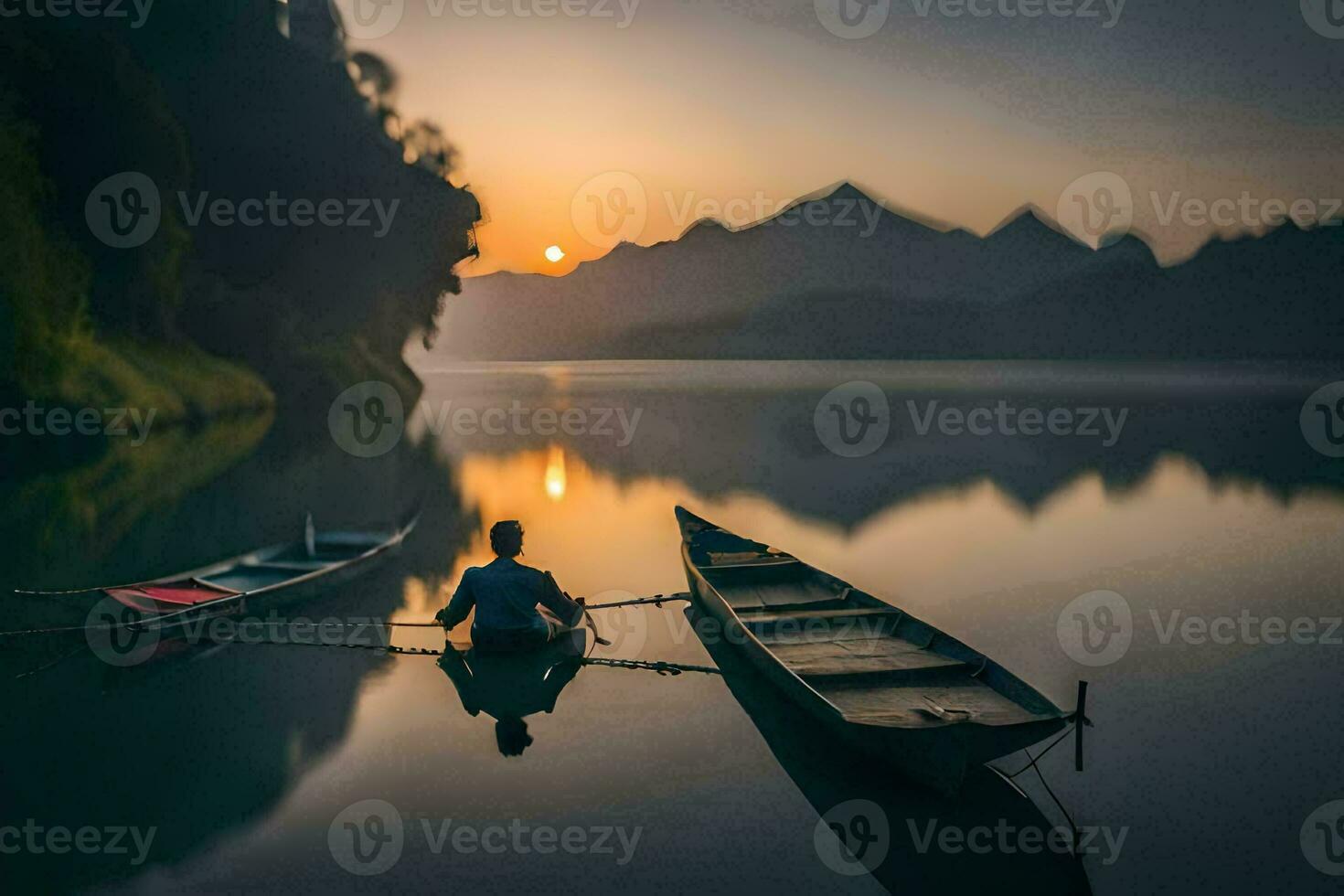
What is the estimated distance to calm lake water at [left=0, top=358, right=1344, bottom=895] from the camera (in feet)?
27.3

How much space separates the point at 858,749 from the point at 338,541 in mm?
13565

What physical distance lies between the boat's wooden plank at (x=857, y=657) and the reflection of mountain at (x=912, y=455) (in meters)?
15.8

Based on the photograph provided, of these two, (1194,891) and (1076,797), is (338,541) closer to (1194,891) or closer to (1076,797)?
(1076,797)

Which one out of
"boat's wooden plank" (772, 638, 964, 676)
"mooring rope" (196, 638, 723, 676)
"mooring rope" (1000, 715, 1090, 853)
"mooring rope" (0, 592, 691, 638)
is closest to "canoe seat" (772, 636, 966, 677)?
"boat's wooden plank" (772, 638, 964, 676)

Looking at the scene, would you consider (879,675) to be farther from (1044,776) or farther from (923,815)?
(1044,776)

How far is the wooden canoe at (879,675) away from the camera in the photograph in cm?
827

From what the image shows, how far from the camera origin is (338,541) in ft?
62.3

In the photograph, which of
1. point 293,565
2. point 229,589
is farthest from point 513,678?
point 293,565

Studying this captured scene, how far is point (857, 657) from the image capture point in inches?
426

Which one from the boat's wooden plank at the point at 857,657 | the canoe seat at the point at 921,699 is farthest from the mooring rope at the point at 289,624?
the canoe seat at the point at 921,699

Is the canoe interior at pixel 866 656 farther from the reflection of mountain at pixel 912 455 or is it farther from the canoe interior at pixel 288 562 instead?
the reflection of mountain at pixel 912 455

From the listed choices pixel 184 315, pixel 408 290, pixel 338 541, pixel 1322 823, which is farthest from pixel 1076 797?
pixel 408 290

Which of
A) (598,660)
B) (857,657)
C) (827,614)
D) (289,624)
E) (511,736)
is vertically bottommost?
(511,736)

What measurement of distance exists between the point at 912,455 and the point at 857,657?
109ft
